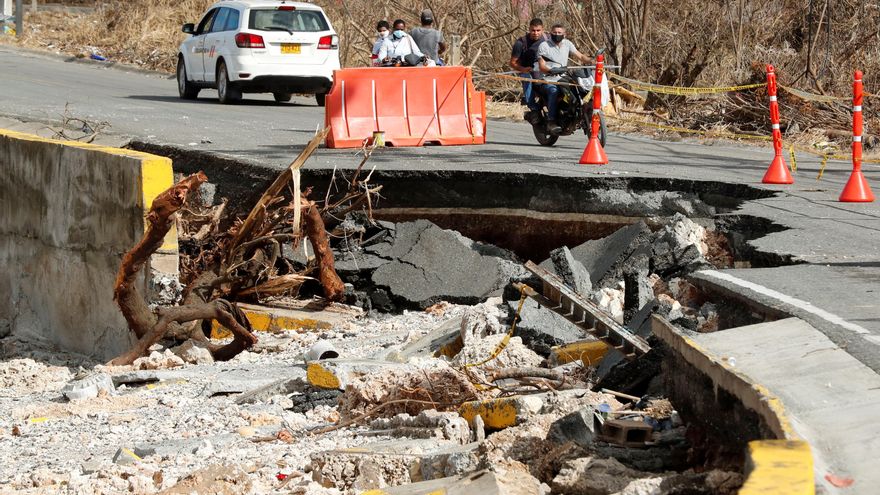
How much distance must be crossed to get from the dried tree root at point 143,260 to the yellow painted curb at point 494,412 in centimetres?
405

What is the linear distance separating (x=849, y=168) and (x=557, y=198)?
4519mm

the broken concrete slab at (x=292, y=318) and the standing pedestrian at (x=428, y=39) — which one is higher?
the standing pedestrian at (x=428, y=39)

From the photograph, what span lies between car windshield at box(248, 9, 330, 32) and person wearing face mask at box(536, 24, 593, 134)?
7.09 m

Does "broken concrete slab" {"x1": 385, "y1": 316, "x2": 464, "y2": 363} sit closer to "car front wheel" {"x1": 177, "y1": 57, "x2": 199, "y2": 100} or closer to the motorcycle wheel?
the motorcycle wheel

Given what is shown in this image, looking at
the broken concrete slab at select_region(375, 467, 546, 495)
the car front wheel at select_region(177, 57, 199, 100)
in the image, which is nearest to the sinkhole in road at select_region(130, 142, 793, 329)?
the broken concrete slab at select_region(375, 467, 546, 495)

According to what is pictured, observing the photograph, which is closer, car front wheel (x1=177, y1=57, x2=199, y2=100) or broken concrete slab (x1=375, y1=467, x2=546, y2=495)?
broken concrete slab (x1=375, y1=467, x2=546, y2=495)

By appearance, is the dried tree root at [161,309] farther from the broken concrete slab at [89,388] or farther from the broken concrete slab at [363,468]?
A: the broken concrete slab at [363,468]

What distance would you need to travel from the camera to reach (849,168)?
1329cm

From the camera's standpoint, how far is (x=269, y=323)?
1008cm

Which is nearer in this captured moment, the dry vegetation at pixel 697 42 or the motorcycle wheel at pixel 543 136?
the motorcycle wheel at pixel 543 136

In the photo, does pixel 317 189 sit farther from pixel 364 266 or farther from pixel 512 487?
pixel 512 487

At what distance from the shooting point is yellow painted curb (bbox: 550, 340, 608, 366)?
22.9 ft

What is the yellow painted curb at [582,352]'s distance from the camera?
22.9 ft

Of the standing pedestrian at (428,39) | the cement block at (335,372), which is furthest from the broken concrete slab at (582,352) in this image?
the standing pedestrian at (428,39)
